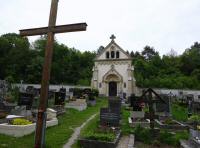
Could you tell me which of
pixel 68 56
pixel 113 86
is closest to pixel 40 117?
pixel 113 86

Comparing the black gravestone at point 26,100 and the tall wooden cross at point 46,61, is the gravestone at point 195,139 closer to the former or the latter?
the tall wooden cross at point 46,61

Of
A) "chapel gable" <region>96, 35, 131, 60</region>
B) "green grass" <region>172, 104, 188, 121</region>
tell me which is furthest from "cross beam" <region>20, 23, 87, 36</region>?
"chapel gable" <region>96, 35, 131, 60</region>

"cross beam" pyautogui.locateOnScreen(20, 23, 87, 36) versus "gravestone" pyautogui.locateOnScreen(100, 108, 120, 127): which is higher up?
"cross beam" pyautogui.locateOnScreen(20, 23, 87, 36)

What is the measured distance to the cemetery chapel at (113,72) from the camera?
35688 mm

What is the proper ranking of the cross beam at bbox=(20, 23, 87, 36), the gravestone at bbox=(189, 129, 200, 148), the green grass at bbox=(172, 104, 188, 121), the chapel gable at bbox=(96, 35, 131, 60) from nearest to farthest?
the cross beam at bbox=(20, 23, 87, 36)
the gravestone at bbox=(189, 129, 200, 148)
the green grass at bbox=(172, 104, 188, 121)
the chapel gable at bbox=(96, 35, 131, 60)

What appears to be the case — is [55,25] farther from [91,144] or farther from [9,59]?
[9,59]

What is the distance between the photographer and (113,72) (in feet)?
119

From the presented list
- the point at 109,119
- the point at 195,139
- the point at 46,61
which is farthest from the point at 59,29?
the point at 109,119

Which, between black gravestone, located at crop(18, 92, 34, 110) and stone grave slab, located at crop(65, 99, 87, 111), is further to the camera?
stone grave slab, located at crop(65, 99, 87, 111)

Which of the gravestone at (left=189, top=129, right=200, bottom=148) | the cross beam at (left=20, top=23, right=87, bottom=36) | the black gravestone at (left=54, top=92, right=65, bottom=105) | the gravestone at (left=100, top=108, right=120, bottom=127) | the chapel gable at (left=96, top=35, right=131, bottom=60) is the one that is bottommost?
the gravestone at (left=189, top=129, right=200, bottom=148)

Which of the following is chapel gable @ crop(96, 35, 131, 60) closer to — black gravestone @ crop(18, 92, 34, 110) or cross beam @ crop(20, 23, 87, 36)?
black gravestone @ crop(18, 92, 34, 110)

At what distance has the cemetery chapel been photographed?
35.7 m

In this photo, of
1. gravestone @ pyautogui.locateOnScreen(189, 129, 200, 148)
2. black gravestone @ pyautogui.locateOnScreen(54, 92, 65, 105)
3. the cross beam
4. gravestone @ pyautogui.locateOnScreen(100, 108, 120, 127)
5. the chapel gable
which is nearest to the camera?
the cross beam

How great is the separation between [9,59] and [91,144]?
36.9 m
